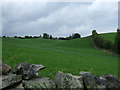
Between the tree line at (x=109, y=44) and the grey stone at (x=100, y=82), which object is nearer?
the grey stone at (x=100, y=82)

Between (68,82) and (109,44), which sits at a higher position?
(109,44)

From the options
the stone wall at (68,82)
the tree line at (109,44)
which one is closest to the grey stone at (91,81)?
the stone wall at (68,82)

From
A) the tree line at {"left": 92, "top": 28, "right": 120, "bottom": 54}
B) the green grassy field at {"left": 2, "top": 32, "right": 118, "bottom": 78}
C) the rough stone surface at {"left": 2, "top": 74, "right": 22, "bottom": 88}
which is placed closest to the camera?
the rough stone surface at {"left": 2, "top": 74, "right": 22, "bottom": 88}

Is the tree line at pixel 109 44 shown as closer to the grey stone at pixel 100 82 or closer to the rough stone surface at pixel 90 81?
the grey stone at pixel 100 82

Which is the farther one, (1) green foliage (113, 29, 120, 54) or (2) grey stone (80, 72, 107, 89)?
(1) green foliage (113, 29, 120, 54)

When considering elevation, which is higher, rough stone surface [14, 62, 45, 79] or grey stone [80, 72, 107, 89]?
rough stone surface [14, 62, 45, 79]

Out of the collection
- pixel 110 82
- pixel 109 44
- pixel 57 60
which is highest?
pixel 109 44

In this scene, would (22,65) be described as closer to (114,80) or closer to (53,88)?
(53,88)

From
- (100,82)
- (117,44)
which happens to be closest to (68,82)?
(100,82)

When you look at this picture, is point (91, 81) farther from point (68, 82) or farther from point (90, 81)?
point (68, 82)

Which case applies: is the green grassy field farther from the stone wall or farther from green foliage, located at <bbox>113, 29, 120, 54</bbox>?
green foliage, located at <bbox>113, 29, 120, 54</bbox>

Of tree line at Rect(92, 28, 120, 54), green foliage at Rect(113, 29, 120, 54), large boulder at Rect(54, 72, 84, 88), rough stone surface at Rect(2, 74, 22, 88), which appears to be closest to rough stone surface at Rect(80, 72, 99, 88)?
large boulder at Rect(54, 72, 84, 88)

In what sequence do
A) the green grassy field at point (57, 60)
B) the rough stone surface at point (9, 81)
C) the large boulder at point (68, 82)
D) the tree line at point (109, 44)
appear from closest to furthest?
the large boulder at point (68, 82) < the rough stone surface at point (9, 81) < the green grassy field at point (57, 60) < the tree line at point (109, 44)

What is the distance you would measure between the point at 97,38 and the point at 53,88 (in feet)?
122
